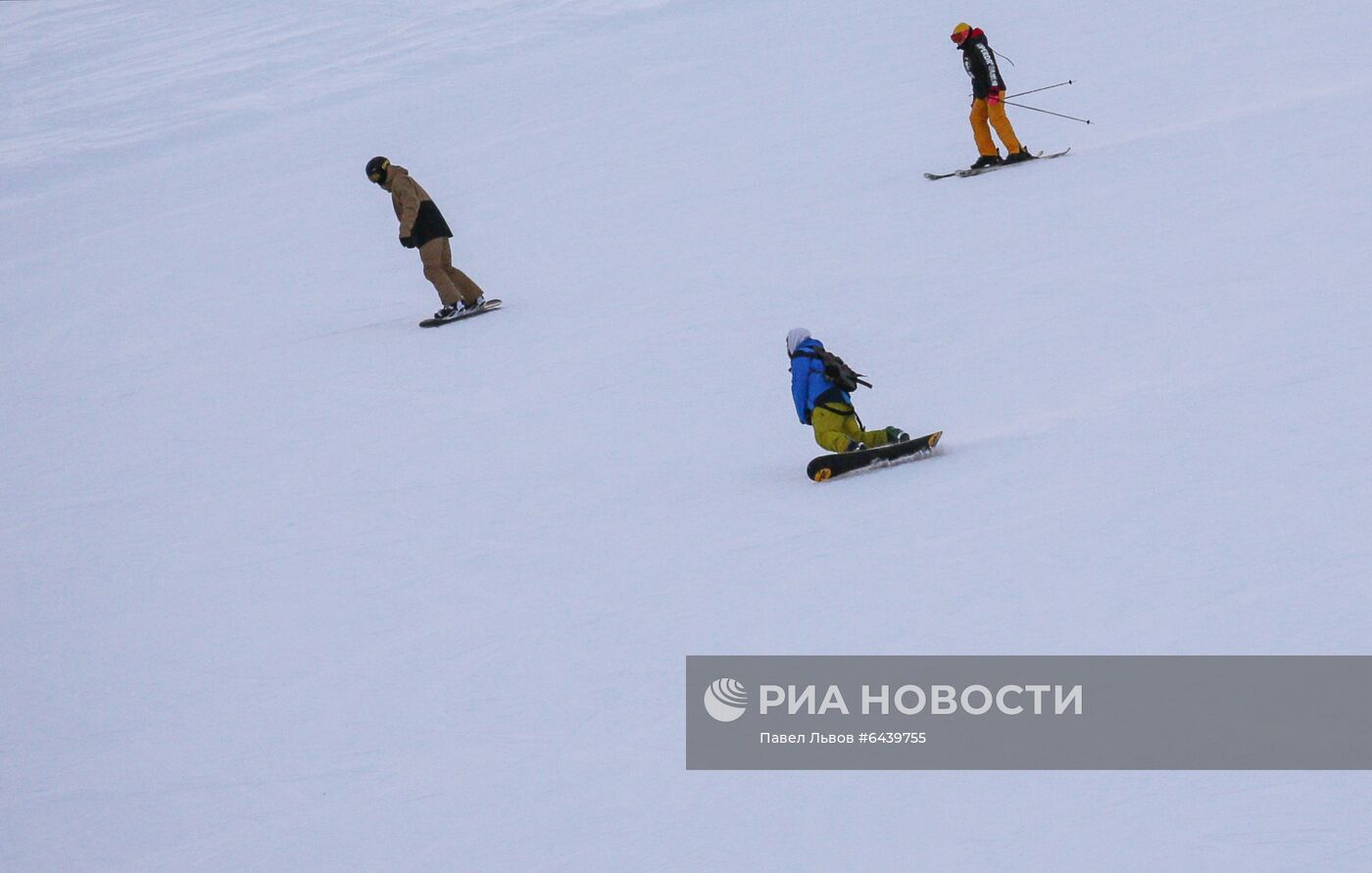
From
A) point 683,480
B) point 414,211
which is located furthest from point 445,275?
point 683,480

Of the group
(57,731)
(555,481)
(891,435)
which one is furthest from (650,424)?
(57,731)

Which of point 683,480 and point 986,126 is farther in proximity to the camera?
point 986,126

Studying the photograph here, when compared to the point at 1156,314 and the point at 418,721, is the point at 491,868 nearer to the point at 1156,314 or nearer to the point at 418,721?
the point at 418,721

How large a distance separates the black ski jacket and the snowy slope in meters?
0.72

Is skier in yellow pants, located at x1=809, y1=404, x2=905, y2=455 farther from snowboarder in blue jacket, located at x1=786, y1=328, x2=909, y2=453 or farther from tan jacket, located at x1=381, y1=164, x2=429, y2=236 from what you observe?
tan jacket, located at x1=381, y1=164, x2=429, y2=236

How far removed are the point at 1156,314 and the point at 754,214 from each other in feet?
15.6

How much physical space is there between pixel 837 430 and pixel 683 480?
2.58 feet

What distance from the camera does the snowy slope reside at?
14.3 ft

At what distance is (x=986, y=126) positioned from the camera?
38.4 feet

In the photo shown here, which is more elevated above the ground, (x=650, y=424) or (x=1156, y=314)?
(x=1156, y=314)

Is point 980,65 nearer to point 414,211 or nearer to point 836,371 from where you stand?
point 414,211

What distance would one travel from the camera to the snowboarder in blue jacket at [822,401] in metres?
6.35

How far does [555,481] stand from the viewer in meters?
7.03

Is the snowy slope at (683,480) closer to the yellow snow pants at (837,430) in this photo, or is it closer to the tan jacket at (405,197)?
the yellow snow pants at (837,430)
